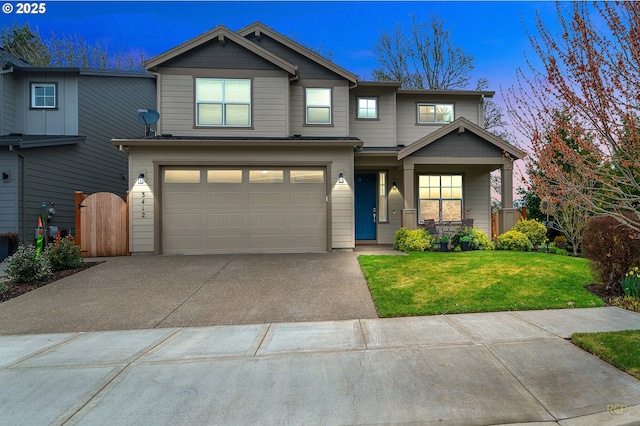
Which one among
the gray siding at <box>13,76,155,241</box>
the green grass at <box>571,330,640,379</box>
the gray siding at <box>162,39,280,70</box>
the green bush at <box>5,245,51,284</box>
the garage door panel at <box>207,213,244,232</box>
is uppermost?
the gray siding at <box>162,39,280,70</box>

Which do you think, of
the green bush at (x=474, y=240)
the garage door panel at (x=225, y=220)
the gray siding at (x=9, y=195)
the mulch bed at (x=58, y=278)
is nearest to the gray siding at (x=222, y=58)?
the garage door panel at (x=225, y=220)

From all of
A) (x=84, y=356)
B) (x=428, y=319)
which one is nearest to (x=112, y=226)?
(x=84, y=356)

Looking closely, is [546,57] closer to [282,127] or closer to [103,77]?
[282,127]

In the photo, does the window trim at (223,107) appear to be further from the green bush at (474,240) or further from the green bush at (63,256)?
the green bush at (474,240)

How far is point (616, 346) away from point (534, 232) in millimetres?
7779

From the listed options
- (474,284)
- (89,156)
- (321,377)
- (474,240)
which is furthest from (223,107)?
(321,377)

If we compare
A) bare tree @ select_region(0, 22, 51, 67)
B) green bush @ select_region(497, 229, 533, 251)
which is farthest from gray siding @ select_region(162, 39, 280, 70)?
bare tree @ select_region(0, 22, 51, 67)

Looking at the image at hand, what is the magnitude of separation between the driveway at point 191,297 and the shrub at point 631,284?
4174mm

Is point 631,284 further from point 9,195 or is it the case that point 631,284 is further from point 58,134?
point 58,134

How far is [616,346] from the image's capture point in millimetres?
3695

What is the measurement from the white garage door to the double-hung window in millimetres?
1840

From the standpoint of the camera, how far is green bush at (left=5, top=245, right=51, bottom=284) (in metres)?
6.99

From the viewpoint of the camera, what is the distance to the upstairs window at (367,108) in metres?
12.8

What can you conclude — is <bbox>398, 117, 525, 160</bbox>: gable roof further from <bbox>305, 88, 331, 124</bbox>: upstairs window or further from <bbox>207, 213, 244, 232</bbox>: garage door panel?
<bbox>207, 213, 244, 232</bbox>: garage door panel
